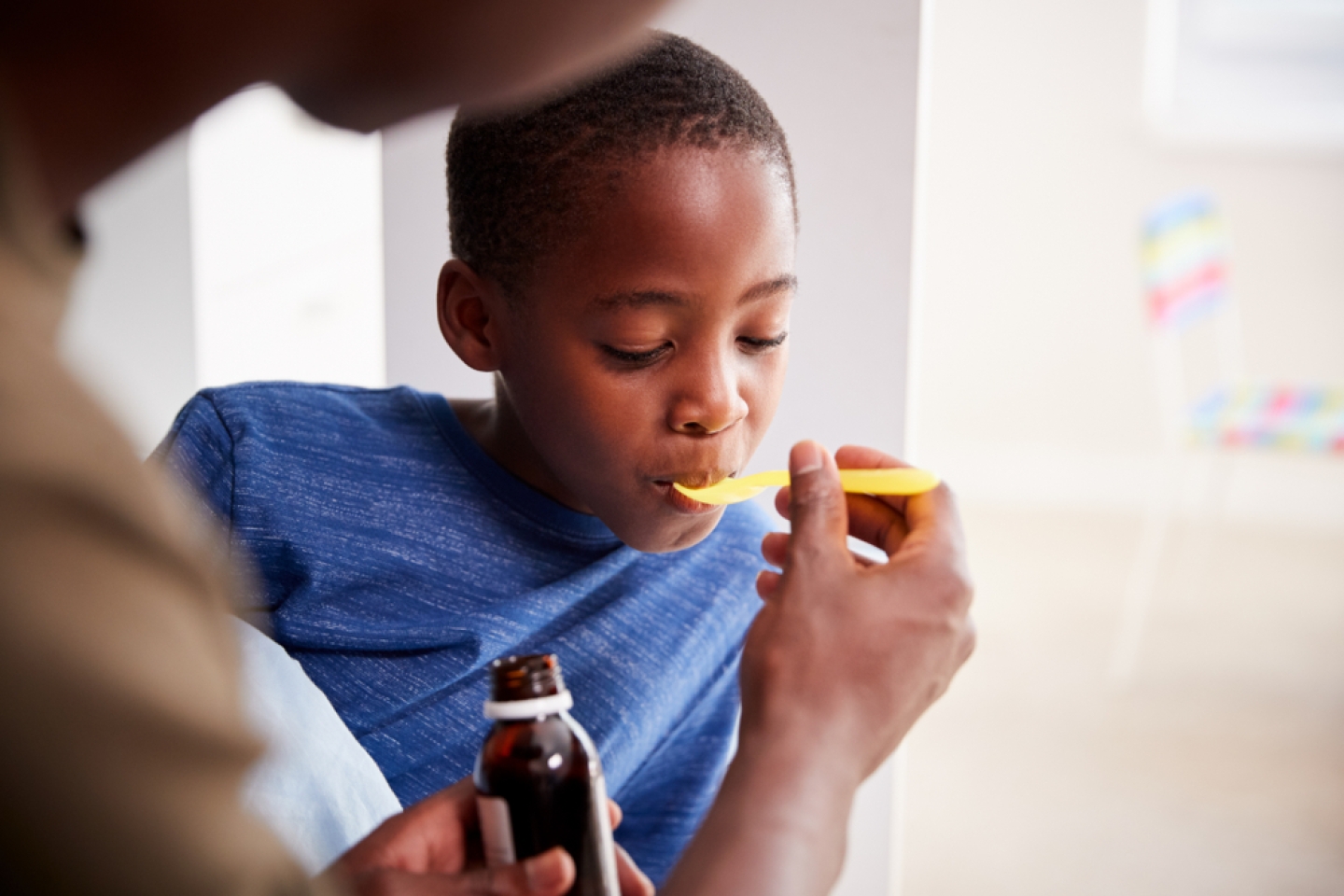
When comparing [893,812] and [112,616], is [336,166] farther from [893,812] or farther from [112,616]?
[112,616]

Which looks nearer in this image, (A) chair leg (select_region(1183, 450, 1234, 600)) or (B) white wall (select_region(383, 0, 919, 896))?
(B) white wall (select_region(383, 0, 919, 896))

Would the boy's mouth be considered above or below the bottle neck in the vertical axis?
above

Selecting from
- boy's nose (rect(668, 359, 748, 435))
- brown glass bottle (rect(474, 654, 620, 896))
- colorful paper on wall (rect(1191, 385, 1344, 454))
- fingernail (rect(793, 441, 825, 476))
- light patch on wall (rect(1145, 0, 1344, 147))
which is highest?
light patch on wall (rect(1145, 0, 1344, 147))

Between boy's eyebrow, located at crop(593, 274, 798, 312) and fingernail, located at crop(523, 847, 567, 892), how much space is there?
42cm

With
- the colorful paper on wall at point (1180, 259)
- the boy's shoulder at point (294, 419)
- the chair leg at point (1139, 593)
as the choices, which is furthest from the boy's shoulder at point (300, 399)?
the colorful paper on wall at point (1180, 259)

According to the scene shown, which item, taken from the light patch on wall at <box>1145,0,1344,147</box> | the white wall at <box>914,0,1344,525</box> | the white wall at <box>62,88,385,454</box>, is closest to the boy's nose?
the white wall at <box>62,88,385,454</box>

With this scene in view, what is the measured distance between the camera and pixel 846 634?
0.64 metres

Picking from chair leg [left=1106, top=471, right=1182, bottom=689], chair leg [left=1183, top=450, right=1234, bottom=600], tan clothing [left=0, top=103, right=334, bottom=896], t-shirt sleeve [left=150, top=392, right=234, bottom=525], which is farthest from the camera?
chair leg [left=1183, top=450, right=1234, bottom=600]

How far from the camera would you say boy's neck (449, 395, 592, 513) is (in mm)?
1026

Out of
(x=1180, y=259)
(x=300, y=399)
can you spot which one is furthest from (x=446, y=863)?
(x=1180, y=259)

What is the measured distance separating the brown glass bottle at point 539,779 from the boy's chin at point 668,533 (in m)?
0.37

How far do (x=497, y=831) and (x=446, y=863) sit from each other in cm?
8

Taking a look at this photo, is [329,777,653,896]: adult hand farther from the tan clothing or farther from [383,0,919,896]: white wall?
[383,0,919,896]: white wall

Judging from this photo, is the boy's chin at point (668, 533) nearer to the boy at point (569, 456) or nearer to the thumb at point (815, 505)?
the boy at point (569, 456)
